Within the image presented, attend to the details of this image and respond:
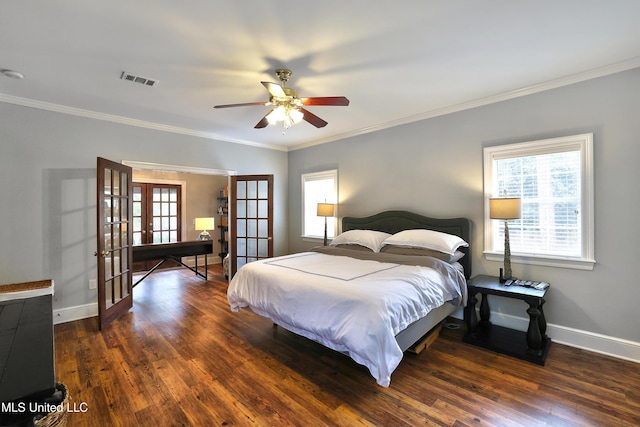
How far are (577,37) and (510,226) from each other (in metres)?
1.82

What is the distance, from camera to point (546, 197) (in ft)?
9.84

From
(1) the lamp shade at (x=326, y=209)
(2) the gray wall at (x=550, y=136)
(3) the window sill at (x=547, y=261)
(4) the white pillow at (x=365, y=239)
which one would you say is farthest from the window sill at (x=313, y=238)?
(3) the window sill at (x=547, y=261)

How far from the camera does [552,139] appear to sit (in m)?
2.90

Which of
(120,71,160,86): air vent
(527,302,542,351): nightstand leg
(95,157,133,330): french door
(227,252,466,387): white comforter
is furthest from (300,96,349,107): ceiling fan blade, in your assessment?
(95,157,133,330): french door

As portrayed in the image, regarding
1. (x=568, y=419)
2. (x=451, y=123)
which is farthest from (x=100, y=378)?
(x=451, y=123)

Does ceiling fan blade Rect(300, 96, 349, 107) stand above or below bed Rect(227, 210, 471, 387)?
above

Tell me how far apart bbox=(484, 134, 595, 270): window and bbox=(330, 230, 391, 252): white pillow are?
1.25m

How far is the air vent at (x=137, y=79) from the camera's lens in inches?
107

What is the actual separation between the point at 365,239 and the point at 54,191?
388cm

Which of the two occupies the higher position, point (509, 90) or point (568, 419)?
point (509, 90)

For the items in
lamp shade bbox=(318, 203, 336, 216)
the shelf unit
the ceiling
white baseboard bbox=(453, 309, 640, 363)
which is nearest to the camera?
the ceiling

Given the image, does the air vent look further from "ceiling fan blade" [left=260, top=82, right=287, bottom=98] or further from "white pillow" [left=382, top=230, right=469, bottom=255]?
"white pillow" [left=382, top=230, right=469, bottom=255]

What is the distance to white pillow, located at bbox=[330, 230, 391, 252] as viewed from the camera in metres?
3.82

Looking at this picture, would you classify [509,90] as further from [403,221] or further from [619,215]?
[403,221]
